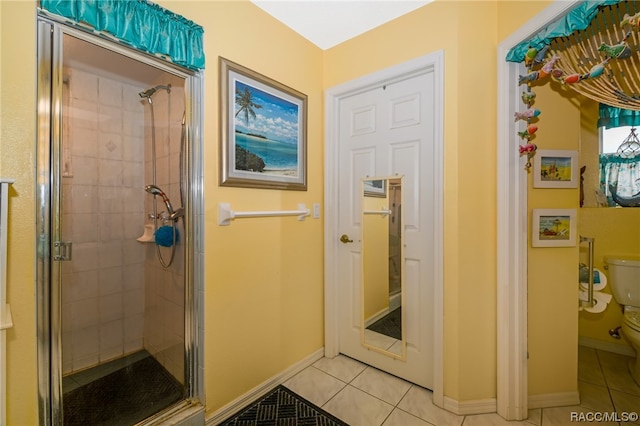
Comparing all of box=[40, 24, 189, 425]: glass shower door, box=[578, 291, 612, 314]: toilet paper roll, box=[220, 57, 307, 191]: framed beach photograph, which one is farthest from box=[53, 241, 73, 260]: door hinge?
box=[578, 291, 612, 314]: toilet paper roll

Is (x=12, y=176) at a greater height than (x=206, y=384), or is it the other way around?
(x=12, y=176)

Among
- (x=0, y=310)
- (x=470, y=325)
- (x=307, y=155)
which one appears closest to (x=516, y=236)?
(x=470, y=325)

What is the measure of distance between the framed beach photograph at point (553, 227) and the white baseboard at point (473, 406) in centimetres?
96

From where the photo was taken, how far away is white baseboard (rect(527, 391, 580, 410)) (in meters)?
1.57

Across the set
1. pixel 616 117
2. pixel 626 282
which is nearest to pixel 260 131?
pixel 616 117

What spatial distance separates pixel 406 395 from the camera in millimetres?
1701

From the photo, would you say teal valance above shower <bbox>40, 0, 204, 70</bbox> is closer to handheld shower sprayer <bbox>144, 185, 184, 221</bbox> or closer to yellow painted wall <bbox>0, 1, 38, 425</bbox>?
yellow painted wall <bbox>0, 1, 38, 425</bbox>

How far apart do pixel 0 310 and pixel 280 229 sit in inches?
50.0

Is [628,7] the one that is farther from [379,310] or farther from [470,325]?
[379,310]

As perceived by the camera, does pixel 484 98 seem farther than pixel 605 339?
No

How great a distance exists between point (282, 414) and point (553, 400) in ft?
5.30

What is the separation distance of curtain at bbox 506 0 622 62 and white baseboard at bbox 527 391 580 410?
76.5 inches

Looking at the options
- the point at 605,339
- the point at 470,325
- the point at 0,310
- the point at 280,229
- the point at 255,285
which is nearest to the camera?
the point at 0,310

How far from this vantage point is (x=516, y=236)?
149cm
